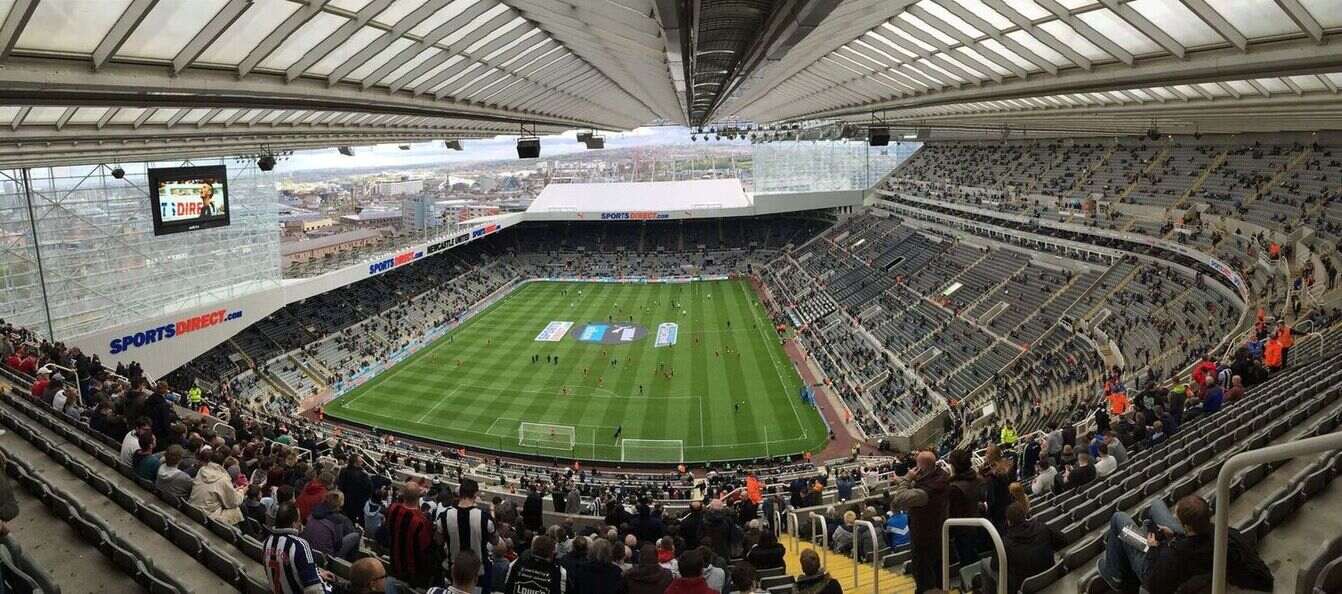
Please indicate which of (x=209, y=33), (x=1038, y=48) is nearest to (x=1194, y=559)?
(x=209, y=33)

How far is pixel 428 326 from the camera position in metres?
39.5

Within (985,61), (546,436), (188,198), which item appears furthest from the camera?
(546,436)

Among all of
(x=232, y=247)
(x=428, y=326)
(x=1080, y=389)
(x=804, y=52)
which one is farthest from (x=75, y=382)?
(x=428, y=326)

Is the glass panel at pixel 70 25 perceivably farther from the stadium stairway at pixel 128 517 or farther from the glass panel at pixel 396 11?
the stadium stairway at pixel 128 517

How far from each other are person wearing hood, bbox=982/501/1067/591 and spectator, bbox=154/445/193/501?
19.9ft

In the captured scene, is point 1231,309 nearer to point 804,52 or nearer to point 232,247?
point 804,52

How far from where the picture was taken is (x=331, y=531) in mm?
5051

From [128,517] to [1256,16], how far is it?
11073 millimetres

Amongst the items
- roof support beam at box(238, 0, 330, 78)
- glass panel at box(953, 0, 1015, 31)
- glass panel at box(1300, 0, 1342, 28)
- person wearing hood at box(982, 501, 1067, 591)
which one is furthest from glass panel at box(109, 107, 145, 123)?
glass panel at box(1300, 0, 1342, 28)

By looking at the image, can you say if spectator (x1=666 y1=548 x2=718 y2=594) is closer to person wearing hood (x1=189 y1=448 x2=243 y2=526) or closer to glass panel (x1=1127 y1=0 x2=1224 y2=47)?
person wearing hood (x1=189 y1=448 x2=243 y2=526)

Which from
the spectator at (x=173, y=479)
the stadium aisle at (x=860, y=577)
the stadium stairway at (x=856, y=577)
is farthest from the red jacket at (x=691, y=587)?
the spectator at (x=173, y=479)

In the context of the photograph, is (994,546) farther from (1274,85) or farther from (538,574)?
(1274,85)

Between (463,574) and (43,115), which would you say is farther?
(43,115)

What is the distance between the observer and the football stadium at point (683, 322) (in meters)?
4.88
